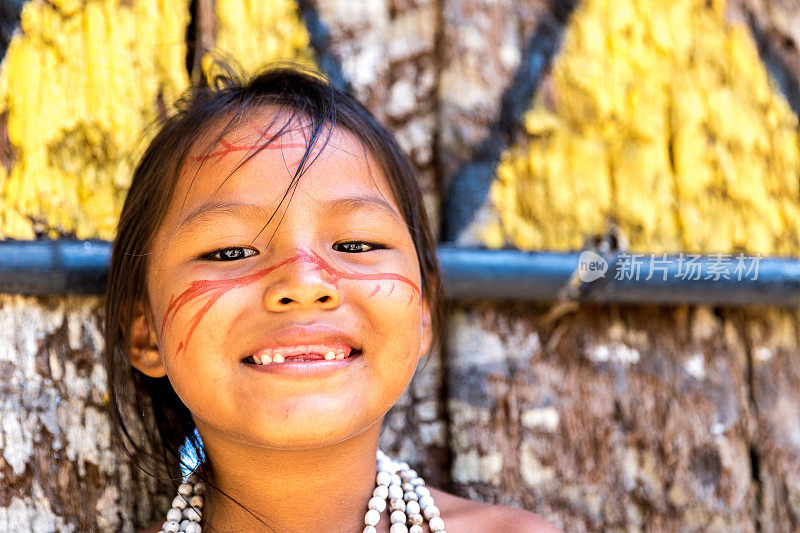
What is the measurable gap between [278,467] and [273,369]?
0.24 m

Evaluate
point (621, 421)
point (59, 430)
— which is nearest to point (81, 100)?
point (59, 430)

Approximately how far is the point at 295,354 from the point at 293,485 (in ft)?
0.97

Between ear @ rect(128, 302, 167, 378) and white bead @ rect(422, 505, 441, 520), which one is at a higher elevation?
ear @ rect(128, 302, 167, 378)

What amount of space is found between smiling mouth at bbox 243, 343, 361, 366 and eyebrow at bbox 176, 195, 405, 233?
0.74ft

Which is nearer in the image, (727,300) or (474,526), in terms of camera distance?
(474,526)

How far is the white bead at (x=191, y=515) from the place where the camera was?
147cm

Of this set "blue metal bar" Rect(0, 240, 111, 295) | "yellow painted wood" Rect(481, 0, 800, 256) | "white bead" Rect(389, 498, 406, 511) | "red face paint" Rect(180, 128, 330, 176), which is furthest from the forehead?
"white bead" Rect(389, 498, 406, 511)

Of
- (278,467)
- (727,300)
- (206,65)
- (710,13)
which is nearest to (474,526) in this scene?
(278,467)

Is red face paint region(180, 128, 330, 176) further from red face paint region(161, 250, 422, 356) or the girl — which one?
red face paint region(161, 250, 422, 356)

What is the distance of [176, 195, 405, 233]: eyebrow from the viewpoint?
4.28 feet

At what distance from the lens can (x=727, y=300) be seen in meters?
1.67

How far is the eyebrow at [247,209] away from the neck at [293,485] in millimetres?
397

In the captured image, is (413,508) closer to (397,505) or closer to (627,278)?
(397,505)

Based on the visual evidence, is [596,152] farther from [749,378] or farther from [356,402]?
[356,402]
